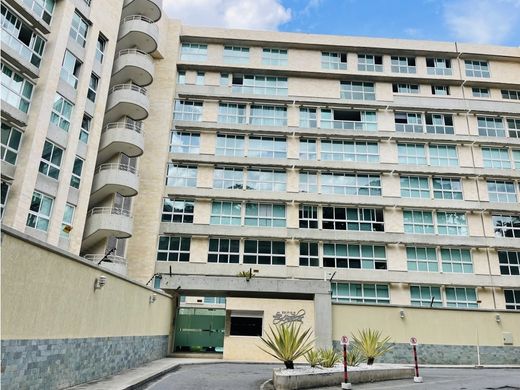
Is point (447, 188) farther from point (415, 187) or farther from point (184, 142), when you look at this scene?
point (184, 142)

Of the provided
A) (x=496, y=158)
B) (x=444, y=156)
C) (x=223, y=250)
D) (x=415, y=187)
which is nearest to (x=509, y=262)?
(x=496, y=158)

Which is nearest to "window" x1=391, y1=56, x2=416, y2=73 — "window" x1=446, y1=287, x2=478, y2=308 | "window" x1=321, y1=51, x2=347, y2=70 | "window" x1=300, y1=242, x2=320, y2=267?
"window" x1=321, y1=51, x2=347, y2=70

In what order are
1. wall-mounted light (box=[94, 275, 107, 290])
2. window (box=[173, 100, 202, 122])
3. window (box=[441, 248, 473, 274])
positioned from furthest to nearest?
window (box=[173, 100, 202, 122])
window (box=[441, 248, 473, 274])
wall-mounted light (box=[94, 275, 107, 290])

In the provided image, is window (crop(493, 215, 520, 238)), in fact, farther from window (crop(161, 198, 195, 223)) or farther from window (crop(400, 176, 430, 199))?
window (crop(161, 198, 195, 223))

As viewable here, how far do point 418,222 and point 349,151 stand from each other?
306 inches

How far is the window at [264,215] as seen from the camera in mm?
31297

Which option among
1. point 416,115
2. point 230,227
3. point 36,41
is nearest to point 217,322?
point 230,227

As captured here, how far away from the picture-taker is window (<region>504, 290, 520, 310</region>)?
98.7 feet

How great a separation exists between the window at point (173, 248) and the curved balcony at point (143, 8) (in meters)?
16.8

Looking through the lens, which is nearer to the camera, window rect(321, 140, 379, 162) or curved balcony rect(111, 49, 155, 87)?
curved balcony rect(111, 49, 155, 87)

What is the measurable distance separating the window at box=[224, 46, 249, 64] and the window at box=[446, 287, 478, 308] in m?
24.8

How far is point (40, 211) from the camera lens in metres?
20.9

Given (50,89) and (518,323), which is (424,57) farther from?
(50,89)

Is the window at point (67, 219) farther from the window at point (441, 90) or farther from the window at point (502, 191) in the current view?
the window at point (502, 191)
